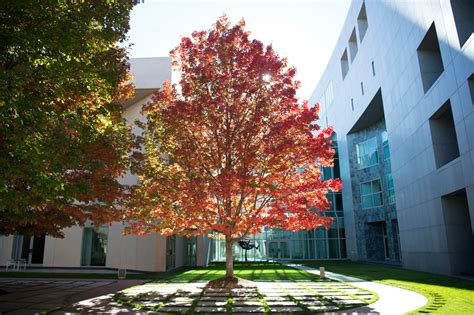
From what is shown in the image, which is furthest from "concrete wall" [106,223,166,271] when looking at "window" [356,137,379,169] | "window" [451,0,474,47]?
"window" [356,137,379,169]

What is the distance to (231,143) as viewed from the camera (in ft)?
44.8

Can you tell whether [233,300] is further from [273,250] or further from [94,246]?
[273,250]

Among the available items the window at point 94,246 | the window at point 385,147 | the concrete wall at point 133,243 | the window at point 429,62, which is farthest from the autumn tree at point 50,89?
the window at point 385,147

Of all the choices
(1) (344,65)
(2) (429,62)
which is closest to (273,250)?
(1) (344,65)

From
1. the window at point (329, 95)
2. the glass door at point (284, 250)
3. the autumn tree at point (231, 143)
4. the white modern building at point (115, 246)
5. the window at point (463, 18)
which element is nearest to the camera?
the autumn tree at point (231, 143)

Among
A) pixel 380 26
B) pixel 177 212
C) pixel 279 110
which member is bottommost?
pixel 177 212

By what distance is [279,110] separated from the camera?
13.6m

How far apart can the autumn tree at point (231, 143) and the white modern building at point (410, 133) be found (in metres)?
7.89

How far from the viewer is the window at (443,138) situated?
19.3 meters

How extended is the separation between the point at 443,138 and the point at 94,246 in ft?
76.3

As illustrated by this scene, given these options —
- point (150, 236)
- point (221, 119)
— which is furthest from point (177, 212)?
point (150, 236)

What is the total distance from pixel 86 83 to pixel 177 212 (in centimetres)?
715

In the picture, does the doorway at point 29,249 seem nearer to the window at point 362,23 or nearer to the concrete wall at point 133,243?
the concrete wall at point 133,243

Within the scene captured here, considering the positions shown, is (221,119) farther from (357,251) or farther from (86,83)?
(357,251)
